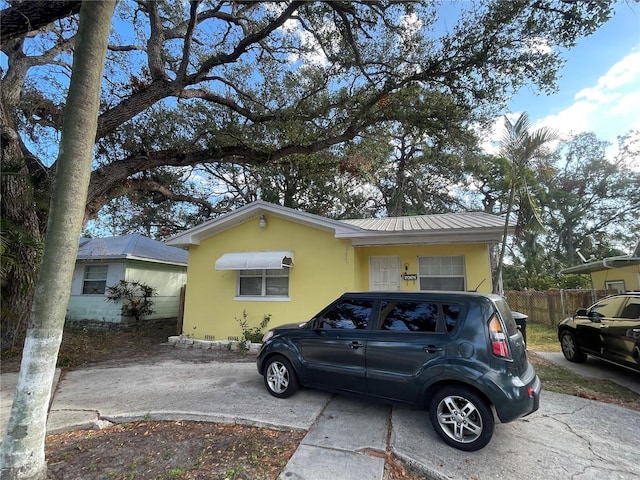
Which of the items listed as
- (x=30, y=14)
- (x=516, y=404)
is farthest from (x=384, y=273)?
(x=30, y=14)

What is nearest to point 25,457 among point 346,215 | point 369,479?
point 369,479

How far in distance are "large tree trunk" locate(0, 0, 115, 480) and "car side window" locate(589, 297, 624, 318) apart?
9578 mm

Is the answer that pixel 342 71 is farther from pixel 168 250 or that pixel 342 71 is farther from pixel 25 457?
pixel 168 250

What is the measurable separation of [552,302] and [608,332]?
354 inches

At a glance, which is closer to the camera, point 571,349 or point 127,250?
point 571,349

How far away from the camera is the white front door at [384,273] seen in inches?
358

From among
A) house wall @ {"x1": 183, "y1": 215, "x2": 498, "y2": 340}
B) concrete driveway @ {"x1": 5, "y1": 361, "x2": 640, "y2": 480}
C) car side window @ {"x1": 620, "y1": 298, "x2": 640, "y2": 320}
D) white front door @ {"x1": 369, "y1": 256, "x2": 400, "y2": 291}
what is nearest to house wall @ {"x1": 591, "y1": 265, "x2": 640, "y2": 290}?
car side window @ {"x1": 620, "y1": 298, "x2": 640, "y2": 320}

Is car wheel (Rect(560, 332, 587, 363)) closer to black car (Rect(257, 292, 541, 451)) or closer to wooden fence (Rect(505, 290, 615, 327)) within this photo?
black car (Rect(257, 292, 541, 451))

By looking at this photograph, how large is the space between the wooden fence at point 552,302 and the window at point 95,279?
731 inches

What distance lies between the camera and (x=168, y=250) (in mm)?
16781

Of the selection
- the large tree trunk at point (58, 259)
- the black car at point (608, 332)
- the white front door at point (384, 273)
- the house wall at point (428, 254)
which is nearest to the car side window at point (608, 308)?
the black car at point (608, 332)

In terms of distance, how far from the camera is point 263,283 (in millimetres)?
9688

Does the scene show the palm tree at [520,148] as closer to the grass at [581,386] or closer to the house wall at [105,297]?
the grass at [581,386]

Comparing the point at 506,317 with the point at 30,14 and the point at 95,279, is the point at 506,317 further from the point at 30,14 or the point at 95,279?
the point at 95,279
